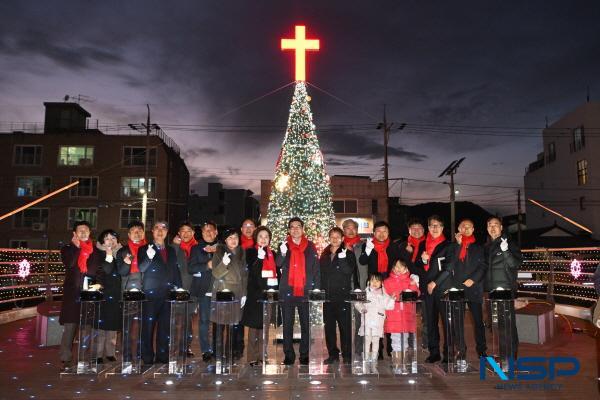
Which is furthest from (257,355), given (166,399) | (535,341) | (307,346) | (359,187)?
(359,187)

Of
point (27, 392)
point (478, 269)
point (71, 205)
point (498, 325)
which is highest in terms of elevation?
point (71, 205)

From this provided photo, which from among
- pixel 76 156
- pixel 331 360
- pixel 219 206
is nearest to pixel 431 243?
pixel 331 360

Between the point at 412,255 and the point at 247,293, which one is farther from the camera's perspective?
the point at 412,255

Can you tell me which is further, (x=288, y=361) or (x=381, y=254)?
(x=381, y=254)

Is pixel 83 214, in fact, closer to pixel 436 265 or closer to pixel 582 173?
pixel 436 265

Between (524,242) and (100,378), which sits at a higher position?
(524,242)

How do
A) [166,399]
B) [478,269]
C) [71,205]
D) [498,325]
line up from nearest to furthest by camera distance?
[166,399] < [498,325] < [478,269] < [71,205]

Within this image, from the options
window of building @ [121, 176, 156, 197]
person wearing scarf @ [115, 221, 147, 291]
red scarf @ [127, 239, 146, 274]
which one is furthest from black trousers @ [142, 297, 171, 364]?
window of building @ [121, 176, 156, 197]

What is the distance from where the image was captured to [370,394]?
4633 mm

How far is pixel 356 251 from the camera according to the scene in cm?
666

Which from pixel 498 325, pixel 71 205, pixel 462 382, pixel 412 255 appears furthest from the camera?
pixel 71 205

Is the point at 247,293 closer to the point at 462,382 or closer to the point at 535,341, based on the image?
the point at 462,382

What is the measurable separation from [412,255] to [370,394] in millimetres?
2405

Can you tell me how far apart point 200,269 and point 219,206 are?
5104cm
